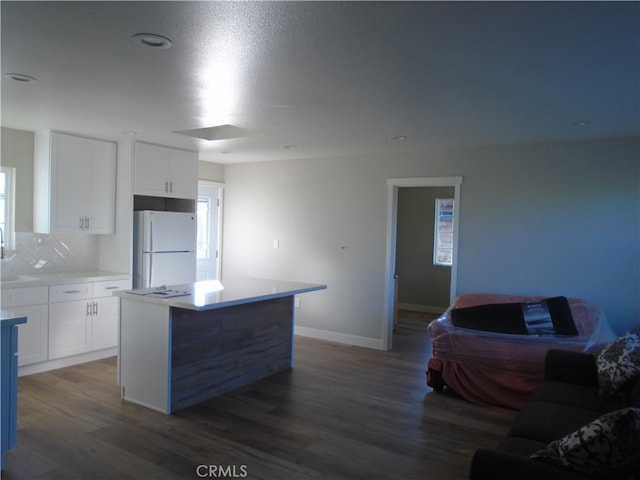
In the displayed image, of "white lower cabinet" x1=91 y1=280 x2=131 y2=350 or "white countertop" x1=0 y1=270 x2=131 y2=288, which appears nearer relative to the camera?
"white countertop" x1=0 y1=270 x2=131 y2=288

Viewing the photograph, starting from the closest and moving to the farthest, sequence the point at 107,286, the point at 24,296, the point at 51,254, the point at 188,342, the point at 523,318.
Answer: the point at 188,342 → the point at 523,318 → the point at 24,296 → the point at 107,286 → the point at 51,254

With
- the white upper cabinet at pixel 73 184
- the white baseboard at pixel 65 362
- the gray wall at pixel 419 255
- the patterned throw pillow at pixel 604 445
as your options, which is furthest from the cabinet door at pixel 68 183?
the gray wall at pixel 419 255

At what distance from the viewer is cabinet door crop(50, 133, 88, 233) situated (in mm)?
4551

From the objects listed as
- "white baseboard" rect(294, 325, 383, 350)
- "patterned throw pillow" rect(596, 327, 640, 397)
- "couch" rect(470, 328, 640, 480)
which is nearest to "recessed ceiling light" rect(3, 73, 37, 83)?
"couch" rect(470, 328, 640, 480)

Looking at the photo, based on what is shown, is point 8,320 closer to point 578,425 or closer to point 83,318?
point 83,318


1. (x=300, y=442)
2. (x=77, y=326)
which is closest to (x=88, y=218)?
(x=77, y=326)

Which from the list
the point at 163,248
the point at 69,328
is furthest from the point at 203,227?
the point at 69,328

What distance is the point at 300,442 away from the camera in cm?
307

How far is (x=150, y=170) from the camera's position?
5.16 m

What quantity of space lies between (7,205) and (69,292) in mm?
1082

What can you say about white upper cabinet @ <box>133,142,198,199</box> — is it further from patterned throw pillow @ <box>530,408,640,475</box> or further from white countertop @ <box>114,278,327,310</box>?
patterned throw pillow @ <box>530,408,640,475</box>

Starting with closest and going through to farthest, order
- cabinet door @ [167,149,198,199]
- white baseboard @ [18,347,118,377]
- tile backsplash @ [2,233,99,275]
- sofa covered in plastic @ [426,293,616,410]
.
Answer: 1. sofa covered in plastic @ [426,293,616,410]
2. white baseboard @ [18,347,118,377]
3. tile backsplash @ [2,233,99,275]
4. cabinet door @ [167,149,198,199]

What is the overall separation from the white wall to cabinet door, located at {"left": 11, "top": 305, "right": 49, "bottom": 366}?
2746 mm

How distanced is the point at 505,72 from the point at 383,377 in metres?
2.97
